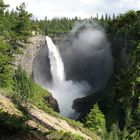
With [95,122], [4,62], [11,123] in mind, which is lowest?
[95,122]

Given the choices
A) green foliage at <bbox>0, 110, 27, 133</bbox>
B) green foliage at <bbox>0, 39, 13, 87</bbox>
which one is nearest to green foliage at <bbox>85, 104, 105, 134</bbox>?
green foliage at <bbox>0, 39, 13, 87</bbox>

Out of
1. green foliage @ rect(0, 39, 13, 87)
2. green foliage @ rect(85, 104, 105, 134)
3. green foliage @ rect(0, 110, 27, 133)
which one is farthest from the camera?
green foliage @ rect(85, 104, 105, 134)

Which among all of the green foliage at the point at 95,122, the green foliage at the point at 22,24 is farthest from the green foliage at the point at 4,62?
the green foliage at the point at 95,122

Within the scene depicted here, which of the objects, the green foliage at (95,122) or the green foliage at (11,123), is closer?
the green foliage at (11,123)

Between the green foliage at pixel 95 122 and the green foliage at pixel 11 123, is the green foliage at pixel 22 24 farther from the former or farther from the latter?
the green foliage at pixel 11 123

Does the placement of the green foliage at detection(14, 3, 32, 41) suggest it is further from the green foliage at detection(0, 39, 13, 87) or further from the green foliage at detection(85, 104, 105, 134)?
the green foliage at detection(85, 104, 105, 134)

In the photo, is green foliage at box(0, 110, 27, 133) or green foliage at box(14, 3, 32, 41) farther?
green foliage at box(14, 3, 32, 41)

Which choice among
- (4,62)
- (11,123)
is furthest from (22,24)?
(11,123)

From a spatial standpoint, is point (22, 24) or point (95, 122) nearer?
point (22, 24)

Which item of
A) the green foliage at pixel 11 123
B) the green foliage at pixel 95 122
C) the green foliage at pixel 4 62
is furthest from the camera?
the green foliage at pixel 95 122

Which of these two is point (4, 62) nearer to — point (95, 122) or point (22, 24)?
point (22, 24)

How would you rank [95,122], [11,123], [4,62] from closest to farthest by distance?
[11,123] < [4,62] < [95,122]

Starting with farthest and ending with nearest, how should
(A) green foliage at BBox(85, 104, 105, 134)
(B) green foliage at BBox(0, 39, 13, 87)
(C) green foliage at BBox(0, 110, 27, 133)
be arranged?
(A) green foliage at BBox(85, 104, 105, 134) → (B) green foliage at BBox(0, 39, 13, 87) → (C) green foliage at BBox(0, 110, 27, 133)

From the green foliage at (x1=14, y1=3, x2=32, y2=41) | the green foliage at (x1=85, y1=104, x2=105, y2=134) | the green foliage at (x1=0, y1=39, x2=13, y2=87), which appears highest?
the green foliage at (x1=14, y1=3, x2=32, y2=41)
